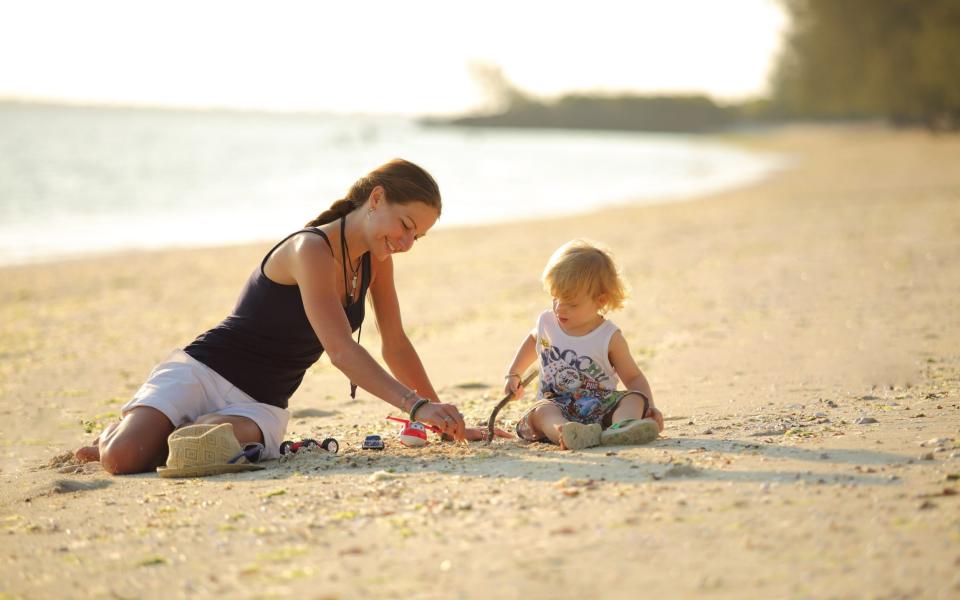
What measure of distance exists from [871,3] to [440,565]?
169 ft

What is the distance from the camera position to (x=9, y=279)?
501 inches

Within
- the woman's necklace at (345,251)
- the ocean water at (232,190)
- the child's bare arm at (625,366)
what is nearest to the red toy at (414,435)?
the woman's necklace at (345,251)

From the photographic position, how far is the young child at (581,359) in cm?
425

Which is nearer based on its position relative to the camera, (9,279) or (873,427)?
(873,427)

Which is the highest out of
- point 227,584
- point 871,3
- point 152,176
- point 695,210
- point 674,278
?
point 871,3

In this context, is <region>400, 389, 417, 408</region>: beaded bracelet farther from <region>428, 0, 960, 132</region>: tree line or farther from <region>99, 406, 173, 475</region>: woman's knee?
<region>428, 0, 960, 132</region>: tree line

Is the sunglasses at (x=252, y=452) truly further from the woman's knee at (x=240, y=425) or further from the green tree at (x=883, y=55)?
the green tree at (x=883, y=55)

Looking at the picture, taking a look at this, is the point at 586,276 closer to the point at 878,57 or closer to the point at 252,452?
the point at 252,452

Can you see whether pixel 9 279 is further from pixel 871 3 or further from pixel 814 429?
pixel 871 3

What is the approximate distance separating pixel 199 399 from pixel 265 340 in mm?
400

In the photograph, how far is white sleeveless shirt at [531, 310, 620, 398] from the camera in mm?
4340

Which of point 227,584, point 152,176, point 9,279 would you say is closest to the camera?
point 227,584

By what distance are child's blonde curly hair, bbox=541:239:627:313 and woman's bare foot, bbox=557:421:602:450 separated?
21.7 inches

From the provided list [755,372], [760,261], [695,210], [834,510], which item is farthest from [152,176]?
[834,510]
